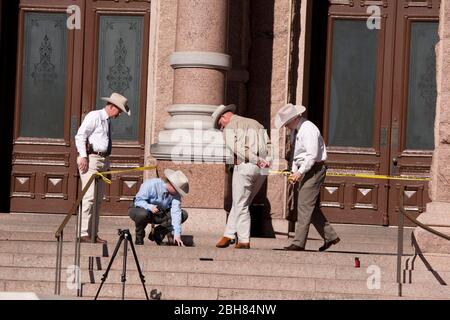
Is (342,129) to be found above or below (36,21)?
below

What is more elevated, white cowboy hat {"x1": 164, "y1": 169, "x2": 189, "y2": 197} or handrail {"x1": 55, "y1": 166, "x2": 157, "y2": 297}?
white cowboy hat {"x1": 164, "y1": 169, "x2": 189, "y2": 197}

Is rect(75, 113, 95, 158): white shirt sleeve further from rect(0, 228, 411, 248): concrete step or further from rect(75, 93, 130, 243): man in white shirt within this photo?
rect(0, 228, 411, 248): concrete step

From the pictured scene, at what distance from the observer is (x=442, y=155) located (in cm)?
1537

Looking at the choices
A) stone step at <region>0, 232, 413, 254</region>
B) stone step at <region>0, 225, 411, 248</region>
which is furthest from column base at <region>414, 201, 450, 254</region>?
stone step at <region>0, 225, 411, 248</region>

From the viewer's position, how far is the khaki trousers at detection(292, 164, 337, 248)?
49.8 ft

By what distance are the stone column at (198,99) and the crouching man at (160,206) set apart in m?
0.87

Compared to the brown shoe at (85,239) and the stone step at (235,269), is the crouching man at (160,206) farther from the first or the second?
the stone step at (235,269)

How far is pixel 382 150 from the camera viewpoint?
18.9 metres

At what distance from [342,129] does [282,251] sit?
4.77m

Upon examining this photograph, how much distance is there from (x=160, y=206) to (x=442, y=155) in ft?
10.6

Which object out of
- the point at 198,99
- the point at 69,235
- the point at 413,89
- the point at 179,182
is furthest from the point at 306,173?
the point at 413,89

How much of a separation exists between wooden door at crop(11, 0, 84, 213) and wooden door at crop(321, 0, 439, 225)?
11.7 feet
